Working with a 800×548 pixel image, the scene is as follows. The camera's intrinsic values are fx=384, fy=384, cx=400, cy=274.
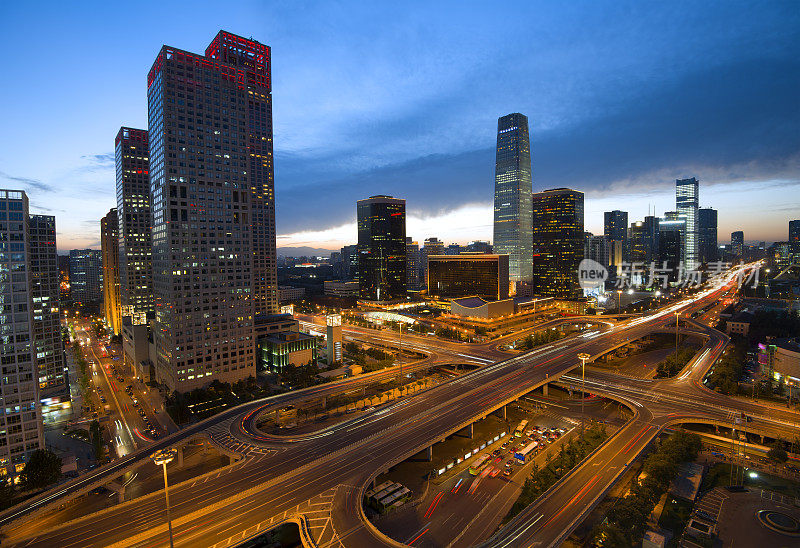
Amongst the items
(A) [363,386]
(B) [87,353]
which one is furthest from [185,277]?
(B) [87,353]

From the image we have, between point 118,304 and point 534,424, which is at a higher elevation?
point 118,304

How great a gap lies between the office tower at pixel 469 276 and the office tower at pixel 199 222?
371 feet

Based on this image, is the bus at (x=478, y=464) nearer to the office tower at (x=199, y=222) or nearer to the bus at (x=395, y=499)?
the bus at (x=395, y=499)

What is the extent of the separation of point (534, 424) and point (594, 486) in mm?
26245

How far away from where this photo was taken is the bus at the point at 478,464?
5394 centimetres

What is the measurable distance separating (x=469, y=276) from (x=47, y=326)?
480ft

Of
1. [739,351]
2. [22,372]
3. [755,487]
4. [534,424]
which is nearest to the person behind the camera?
[755,487]

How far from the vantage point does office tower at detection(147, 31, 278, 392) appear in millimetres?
77000

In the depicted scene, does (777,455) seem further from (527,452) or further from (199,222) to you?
(199,222)

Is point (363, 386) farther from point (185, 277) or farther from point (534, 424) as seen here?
point (185, 277)

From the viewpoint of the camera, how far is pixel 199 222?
79.4m

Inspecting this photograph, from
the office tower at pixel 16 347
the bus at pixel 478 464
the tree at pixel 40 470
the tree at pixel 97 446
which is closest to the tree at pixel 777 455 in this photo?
the bus at pixel 478 464

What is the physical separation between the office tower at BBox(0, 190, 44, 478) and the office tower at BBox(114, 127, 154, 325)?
73144 millimetres

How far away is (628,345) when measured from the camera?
122562mm
